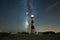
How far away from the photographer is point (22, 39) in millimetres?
8703

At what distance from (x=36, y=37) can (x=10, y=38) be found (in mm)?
1192

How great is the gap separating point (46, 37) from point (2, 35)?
206 cm

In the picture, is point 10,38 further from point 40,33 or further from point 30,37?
point 40,33

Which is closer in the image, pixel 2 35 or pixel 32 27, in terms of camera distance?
pixel 2 35

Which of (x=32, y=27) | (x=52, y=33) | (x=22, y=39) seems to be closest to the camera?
(x=22, y=39)

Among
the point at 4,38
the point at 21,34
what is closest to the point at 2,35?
the point at 4,38

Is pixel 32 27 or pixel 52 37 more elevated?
pixel 32 27

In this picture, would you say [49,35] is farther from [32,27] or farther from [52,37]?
[32,27]

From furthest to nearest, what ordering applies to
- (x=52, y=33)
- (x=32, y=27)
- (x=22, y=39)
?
(x=32, y=27) < (x=52, y=33) < (x=22, y=39)

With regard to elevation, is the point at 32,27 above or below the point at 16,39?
above

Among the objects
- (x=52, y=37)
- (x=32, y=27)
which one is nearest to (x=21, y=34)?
(x=52, y=37)

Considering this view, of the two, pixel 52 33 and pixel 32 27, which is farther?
pixel 32 27

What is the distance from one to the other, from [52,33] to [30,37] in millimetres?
1286

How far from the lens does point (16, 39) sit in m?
8.71
